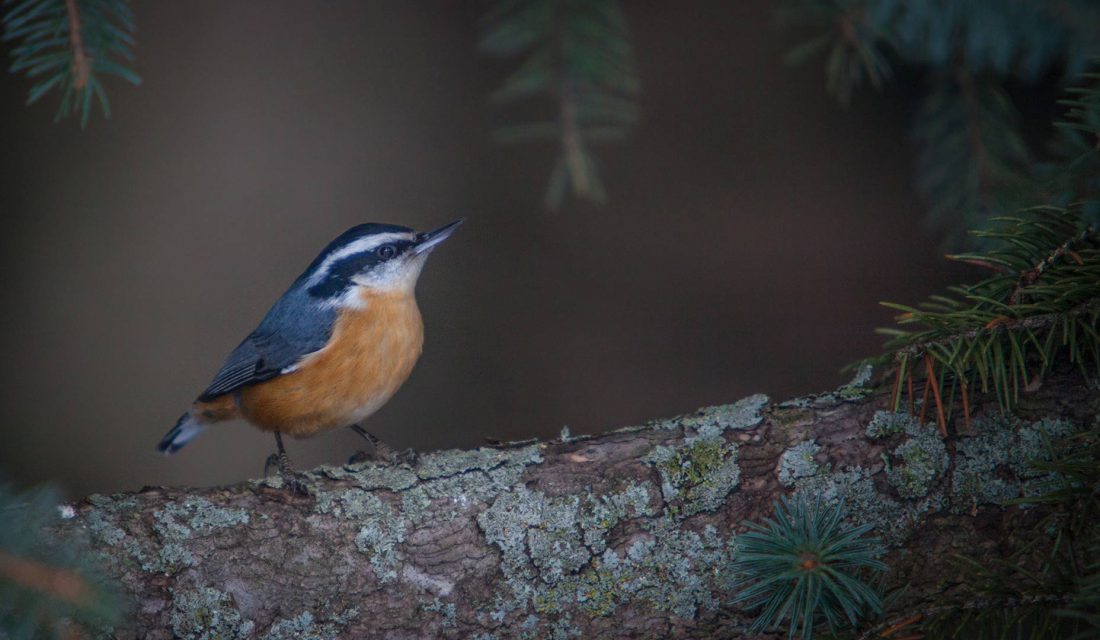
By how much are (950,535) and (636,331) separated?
2208 millimetres

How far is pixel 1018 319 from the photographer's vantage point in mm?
1783

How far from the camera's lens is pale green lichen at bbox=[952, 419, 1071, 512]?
187 cm

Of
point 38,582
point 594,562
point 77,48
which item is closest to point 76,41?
point 77,48

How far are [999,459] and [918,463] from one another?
0.54 feet

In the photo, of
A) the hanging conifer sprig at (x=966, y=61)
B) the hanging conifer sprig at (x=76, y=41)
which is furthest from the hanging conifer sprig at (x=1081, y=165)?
the hanging conifer sprig at (x=76, y=41)

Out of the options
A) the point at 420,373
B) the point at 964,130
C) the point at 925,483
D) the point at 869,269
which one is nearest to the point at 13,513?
the point at 925,483

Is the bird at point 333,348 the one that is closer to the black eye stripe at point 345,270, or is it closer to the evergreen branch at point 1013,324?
the black eye stripe at point 345,270

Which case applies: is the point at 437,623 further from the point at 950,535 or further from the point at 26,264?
the point at 26,264

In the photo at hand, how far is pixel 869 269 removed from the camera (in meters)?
3.70

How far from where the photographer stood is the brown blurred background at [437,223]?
12.3ft

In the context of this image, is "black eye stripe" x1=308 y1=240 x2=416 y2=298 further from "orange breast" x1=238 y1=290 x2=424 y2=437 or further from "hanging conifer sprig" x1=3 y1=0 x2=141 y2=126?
"hanging conifer sprig" x1=3 y1=0 x2=141 y2=126

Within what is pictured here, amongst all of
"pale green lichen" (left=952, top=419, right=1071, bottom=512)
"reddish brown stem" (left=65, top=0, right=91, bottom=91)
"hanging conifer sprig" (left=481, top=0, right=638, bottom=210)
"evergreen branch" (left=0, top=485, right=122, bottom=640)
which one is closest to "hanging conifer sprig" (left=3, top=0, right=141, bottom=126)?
"reddish brown stem" (left=65, top=0, right=91, bottom=91)

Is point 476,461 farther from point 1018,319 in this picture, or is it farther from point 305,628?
point 1018,319

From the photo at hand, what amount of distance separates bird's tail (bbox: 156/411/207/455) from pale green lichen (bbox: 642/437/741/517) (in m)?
1.93
